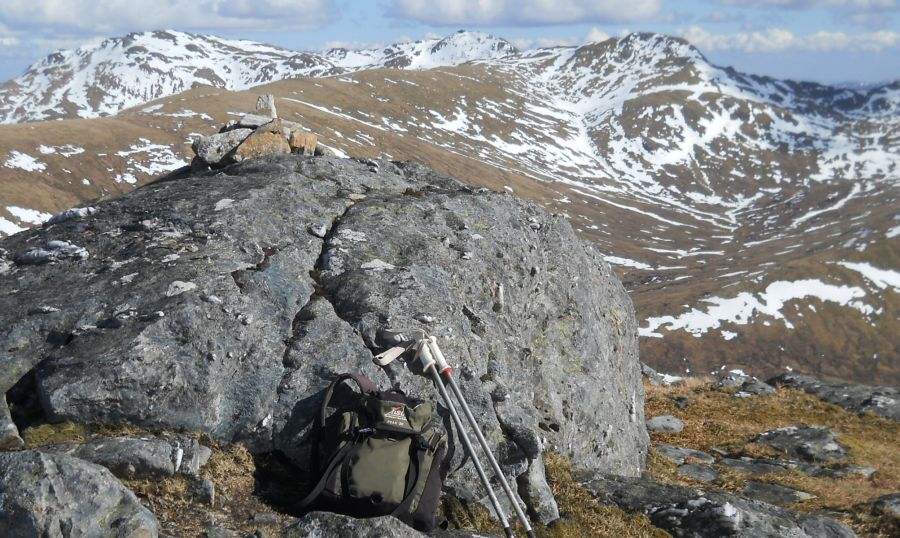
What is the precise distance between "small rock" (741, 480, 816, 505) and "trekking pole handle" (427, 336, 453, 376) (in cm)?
957

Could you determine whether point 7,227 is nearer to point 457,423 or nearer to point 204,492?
point 204,492

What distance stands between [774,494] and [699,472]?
7.15 feet

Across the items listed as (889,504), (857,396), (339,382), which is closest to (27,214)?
(857,396)

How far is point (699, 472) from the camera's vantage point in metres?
18.2

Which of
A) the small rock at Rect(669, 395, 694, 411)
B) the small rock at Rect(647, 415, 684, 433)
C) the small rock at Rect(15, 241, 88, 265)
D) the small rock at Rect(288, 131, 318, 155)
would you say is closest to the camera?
the small rock at Rect(15, 241, 88, 265)

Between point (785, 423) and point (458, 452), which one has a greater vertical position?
point (458, 452)

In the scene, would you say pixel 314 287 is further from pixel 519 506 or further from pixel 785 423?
pixel 785 423

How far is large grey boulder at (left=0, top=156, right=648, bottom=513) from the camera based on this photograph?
10234mm

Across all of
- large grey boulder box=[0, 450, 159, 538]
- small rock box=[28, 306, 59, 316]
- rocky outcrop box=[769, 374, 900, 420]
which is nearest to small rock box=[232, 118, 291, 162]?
small rock box=[28, 306, 59, 316]

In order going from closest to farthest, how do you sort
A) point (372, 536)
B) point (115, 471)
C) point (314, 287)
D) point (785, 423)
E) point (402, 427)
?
point (372, 536) → point (115, 471) → point (402, 427) → point (314, 287) → point (785, 423)

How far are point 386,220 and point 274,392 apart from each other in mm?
5103

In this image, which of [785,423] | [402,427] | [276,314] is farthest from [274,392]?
[785,423]

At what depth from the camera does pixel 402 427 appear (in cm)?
955

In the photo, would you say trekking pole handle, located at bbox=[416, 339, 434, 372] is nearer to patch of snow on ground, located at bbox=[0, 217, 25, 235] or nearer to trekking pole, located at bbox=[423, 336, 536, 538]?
trekking pole, located at bbox=[423, 336, 536, 538]
